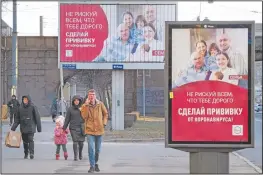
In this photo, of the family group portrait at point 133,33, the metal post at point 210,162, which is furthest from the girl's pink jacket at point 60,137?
the family group portrait at point 133,33

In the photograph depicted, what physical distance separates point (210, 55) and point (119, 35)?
14302 mm

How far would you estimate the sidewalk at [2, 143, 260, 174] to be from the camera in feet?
36.4

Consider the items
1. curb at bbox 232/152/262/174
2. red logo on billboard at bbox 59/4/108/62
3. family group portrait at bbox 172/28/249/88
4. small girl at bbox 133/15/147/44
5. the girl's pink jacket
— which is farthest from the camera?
A: small girl at bbox 133/15/147/44

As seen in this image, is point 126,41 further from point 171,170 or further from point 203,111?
point 203,111

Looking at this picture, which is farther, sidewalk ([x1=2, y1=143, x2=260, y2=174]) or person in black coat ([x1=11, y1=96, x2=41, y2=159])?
person in black coat ([x1=11, y1=96, x2=41, y2=159])

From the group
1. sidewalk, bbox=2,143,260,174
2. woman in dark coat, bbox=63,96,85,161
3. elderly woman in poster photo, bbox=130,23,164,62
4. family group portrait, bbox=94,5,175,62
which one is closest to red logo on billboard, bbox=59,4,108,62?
family group portrait, bbox=94,5,175,62

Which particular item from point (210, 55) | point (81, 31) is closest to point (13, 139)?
point (210, 55)

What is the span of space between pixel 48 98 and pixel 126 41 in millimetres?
20388

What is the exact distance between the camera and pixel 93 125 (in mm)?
10742

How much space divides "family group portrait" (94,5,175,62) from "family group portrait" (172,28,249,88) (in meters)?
14.2

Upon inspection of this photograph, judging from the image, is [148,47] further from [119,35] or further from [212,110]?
[212,110]

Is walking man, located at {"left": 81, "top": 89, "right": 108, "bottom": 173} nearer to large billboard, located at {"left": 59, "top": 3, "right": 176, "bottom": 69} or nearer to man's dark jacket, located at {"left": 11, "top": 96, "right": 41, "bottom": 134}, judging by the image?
man's dark jacket, located at {"left": 11, "top": 96, "right": 41, "bottom": 134}

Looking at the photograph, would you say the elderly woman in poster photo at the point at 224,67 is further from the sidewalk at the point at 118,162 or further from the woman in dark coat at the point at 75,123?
the woman in dark coat at the point at 75,123

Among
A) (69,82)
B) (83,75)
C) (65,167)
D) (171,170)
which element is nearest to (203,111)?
(171,170)
